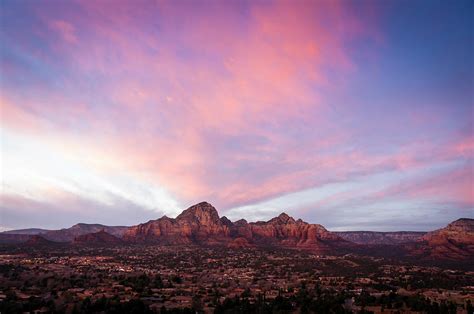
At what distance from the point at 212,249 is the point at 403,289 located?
102 metres

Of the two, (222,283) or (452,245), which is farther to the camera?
(452,245)

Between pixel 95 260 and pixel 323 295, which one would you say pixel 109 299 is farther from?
pixel 95 260

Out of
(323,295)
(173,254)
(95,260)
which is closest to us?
(323,295)

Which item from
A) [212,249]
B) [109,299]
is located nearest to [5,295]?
[109,299]

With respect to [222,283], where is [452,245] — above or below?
above

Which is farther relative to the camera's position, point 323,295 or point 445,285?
point 445,285

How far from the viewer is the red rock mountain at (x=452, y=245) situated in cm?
16762

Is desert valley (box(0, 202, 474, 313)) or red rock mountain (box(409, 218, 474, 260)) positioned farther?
red rock mountain (box(409, 218, 474, 260))

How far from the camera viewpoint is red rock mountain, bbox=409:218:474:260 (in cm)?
16762

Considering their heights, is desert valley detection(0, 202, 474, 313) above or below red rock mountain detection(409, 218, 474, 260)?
A: below

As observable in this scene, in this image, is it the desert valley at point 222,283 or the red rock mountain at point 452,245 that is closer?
the desert valley at point 222,283

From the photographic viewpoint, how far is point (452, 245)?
7077 inches

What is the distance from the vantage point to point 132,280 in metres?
85.1

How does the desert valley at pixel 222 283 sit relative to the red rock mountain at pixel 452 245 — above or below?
below
